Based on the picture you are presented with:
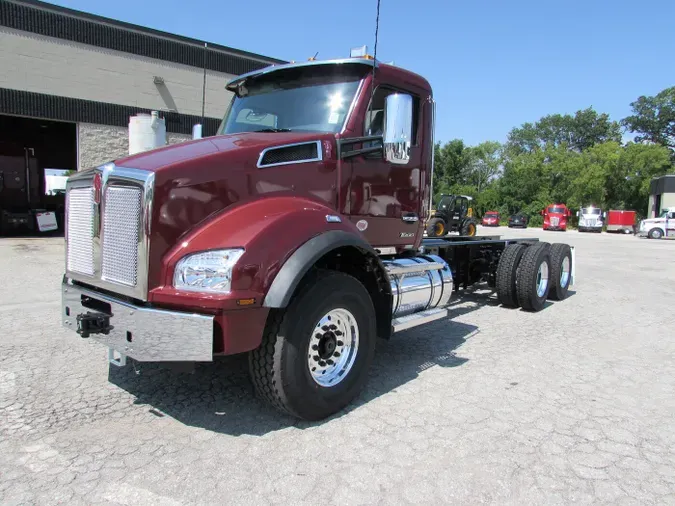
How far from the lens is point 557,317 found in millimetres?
7020

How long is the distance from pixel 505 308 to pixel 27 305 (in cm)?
701

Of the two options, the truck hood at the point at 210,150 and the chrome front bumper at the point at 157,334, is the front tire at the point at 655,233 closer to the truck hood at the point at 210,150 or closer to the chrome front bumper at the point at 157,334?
the truck hood at the point at 210,150

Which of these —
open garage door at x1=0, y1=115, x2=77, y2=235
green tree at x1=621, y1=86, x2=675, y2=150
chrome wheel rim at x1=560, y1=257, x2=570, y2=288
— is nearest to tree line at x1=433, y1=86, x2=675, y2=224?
green tree at x1=621, y1=86, x2=675, y2=150

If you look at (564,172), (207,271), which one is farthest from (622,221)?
(207,271)

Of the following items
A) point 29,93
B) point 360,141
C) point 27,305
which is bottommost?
point 27,305

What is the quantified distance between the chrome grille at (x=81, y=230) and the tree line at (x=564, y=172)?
3510cm

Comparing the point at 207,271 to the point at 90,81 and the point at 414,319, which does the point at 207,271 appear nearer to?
the point at 414,319

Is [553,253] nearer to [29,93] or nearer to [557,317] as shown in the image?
[557,317]

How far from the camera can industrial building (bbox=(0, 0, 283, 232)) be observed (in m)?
16.6

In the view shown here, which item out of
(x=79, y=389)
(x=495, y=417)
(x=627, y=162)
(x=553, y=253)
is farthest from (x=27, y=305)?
(x=627, y=162)

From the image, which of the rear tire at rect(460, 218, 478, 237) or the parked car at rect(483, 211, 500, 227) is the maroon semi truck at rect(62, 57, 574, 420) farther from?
the parked car at rect(483, 211, 500, 227)

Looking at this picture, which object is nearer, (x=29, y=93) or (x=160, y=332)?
(x=160, y=332)

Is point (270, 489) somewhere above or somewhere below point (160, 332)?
below

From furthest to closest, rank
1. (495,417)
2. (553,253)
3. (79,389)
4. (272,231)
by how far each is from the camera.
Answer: (553,253), (79,389), (495,417), (272,231)
